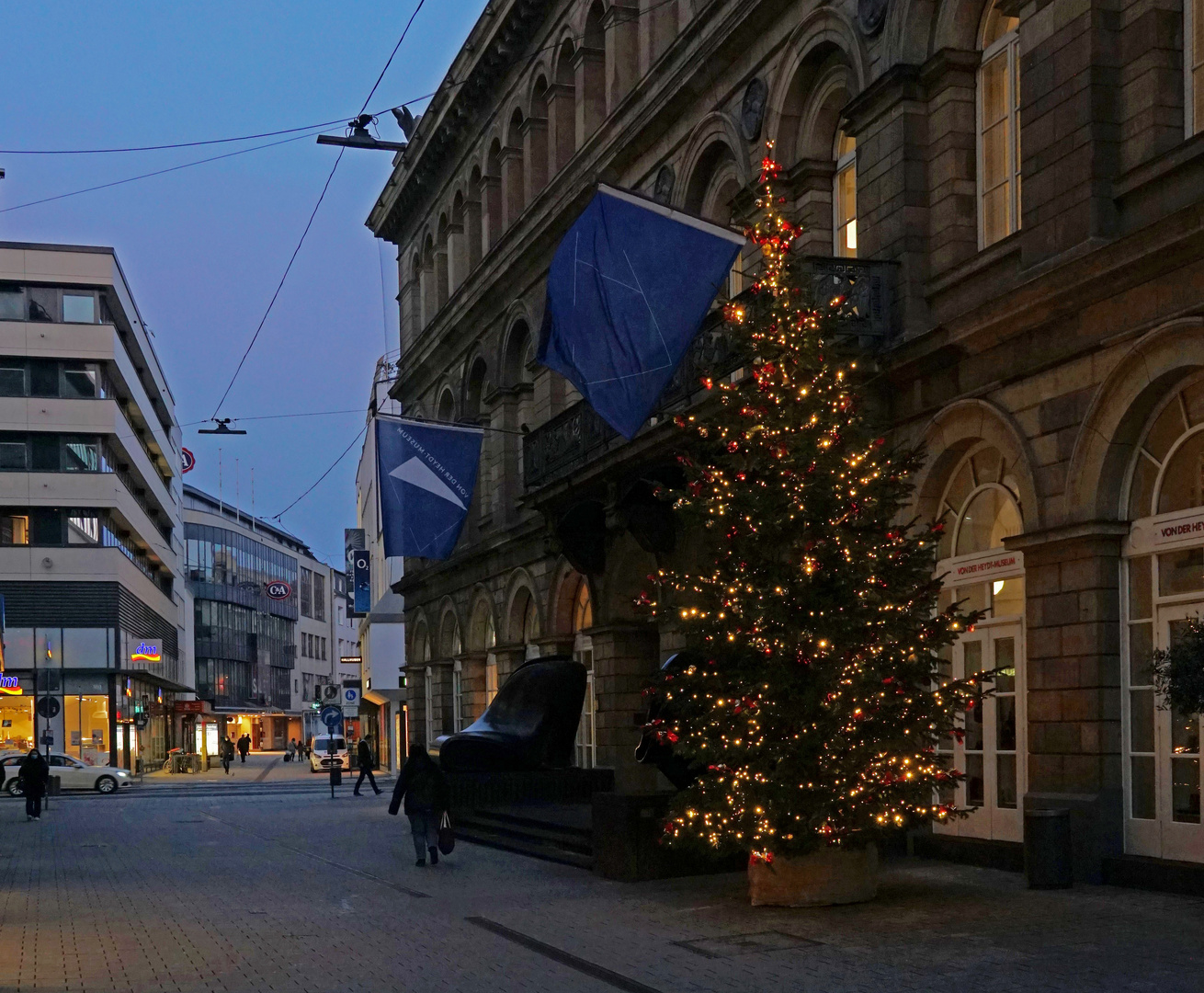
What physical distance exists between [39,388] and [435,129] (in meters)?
28.6

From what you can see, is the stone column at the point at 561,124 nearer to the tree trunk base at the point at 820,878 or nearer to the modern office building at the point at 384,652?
the tree trunk base at the point at 820,878

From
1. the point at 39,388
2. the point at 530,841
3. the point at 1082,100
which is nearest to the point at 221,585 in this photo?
the point at 39,388

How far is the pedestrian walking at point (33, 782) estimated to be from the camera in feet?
112

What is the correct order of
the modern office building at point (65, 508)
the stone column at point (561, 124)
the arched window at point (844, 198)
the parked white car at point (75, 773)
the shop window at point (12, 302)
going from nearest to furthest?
the arched window at point (844, 198) → the stone column at point (561, 124) → the parked white car at point (75, 773) → the modern office building at point (65, 508) → the shop window at point (12, 302)

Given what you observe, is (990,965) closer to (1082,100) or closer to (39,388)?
(1082,100)


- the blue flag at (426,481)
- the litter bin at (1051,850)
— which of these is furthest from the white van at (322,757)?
the litter bin at (1051,850)

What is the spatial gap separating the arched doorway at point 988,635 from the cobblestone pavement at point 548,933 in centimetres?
90

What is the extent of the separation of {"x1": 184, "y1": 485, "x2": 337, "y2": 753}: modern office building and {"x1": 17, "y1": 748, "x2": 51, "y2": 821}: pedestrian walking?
6604 cm

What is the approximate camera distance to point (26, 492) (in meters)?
63.1

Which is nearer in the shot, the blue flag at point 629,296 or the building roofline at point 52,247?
the blue flag at point 629,296

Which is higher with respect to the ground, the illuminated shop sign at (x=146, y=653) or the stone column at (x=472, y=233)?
the stone column at (x=472, y=233)

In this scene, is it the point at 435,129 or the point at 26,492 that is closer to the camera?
the point at 435,129

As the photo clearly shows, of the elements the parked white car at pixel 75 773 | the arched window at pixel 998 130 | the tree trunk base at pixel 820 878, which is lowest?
the parked white car at pixel 75 773

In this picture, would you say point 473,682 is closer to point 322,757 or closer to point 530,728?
point 530,728
